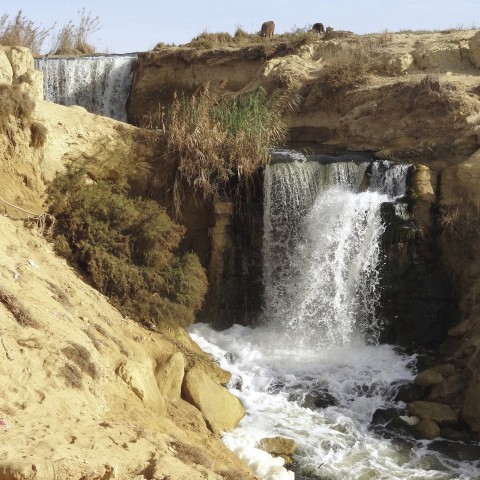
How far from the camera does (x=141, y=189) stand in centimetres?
1192

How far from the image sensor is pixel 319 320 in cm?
1213

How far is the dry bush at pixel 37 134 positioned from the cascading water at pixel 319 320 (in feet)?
11.6

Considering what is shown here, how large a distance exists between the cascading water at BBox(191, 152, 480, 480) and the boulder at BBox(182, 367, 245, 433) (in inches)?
9.8

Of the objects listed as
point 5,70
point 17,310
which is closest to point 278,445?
point 17,310

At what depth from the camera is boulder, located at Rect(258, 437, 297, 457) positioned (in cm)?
887

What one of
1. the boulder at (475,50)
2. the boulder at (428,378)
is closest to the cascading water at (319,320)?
the boulder at (428,378)

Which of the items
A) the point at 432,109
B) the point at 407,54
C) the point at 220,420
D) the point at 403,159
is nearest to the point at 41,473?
the point at 220,420

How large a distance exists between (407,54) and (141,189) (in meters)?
7.68

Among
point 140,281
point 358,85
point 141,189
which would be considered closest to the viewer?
point 140,281

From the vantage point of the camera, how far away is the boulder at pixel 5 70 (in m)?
11.2

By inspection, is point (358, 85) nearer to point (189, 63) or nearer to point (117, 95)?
point (189, 63)

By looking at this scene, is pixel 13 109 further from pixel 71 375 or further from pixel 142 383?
pixel 71 375

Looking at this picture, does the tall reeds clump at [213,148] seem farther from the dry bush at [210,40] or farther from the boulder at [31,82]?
the dry bush at [210,40]

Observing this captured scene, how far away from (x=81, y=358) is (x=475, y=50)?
11652 mm
